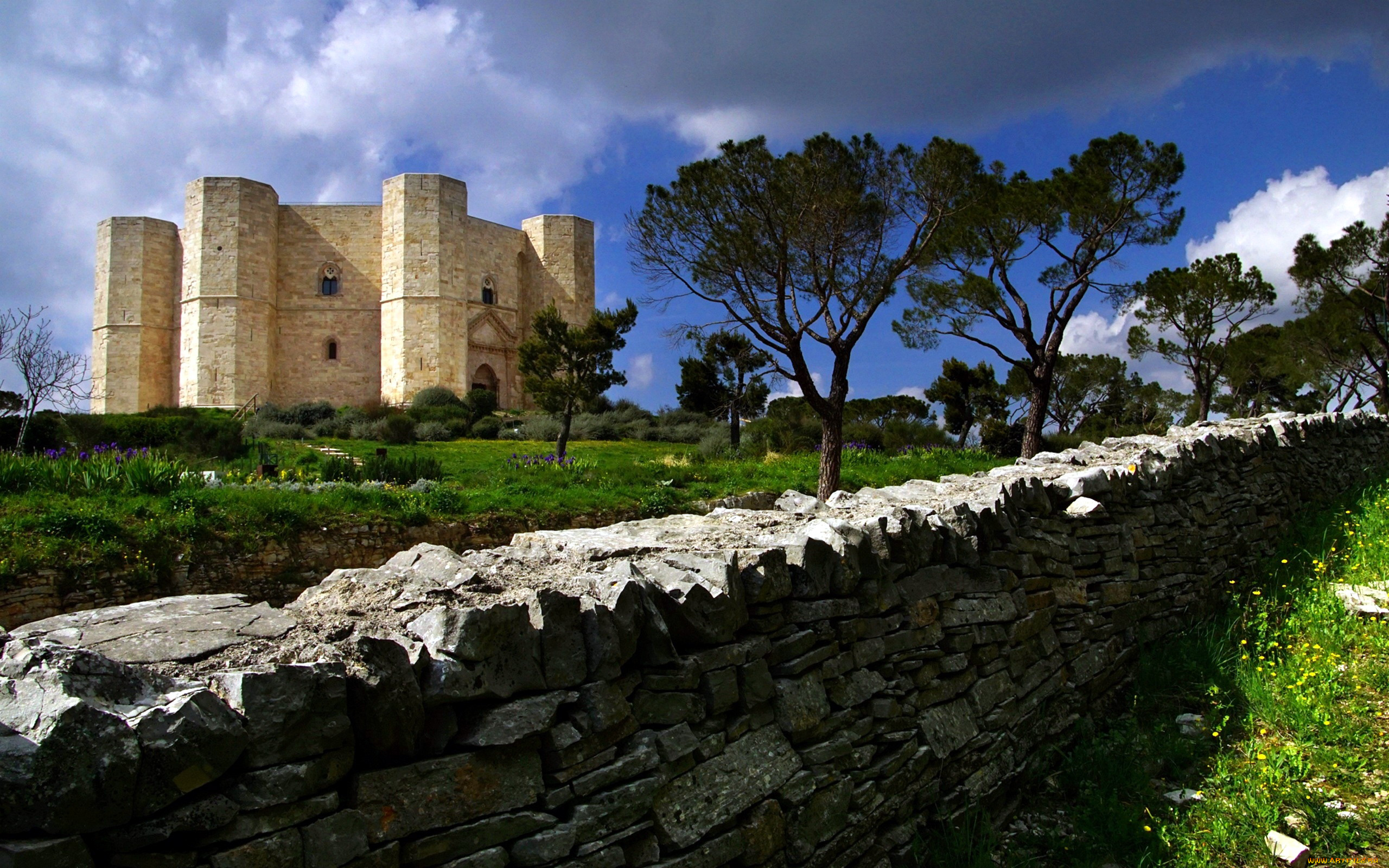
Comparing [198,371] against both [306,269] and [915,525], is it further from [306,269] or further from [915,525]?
[915,525]

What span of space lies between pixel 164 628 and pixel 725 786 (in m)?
1.89

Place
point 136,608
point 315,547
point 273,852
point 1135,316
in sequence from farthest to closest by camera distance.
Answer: point 1135,316
point 315,547
point 136,608
point 273,852

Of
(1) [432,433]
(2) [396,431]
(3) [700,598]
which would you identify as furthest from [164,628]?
(1) [432,433]

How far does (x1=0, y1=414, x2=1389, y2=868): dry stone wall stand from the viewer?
1909mm

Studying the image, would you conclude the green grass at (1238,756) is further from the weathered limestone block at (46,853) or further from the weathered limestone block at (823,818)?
the weathered limestone block at (46,853)

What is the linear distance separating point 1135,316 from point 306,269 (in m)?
34.1

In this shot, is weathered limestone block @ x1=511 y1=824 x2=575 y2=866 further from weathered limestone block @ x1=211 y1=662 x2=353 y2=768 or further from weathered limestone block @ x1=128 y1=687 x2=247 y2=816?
weathered limestone block @ x1=128 y1=687 x2=247 y2=816

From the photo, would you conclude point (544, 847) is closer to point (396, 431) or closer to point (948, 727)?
point (948, 727)

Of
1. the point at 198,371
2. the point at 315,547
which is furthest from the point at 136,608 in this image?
the point at 198,371

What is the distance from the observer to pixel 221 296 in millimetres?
35656

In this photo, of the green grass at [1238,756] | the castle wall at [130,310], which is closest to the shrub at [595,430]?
the castle wall at [130,310]

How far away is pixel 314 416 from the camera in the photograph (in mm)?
31047

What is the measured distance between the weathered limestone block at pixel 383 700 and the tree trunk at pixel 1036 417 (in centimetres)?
1494

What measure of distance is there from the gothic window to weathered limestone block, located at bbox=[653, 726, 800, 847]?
131 ft
